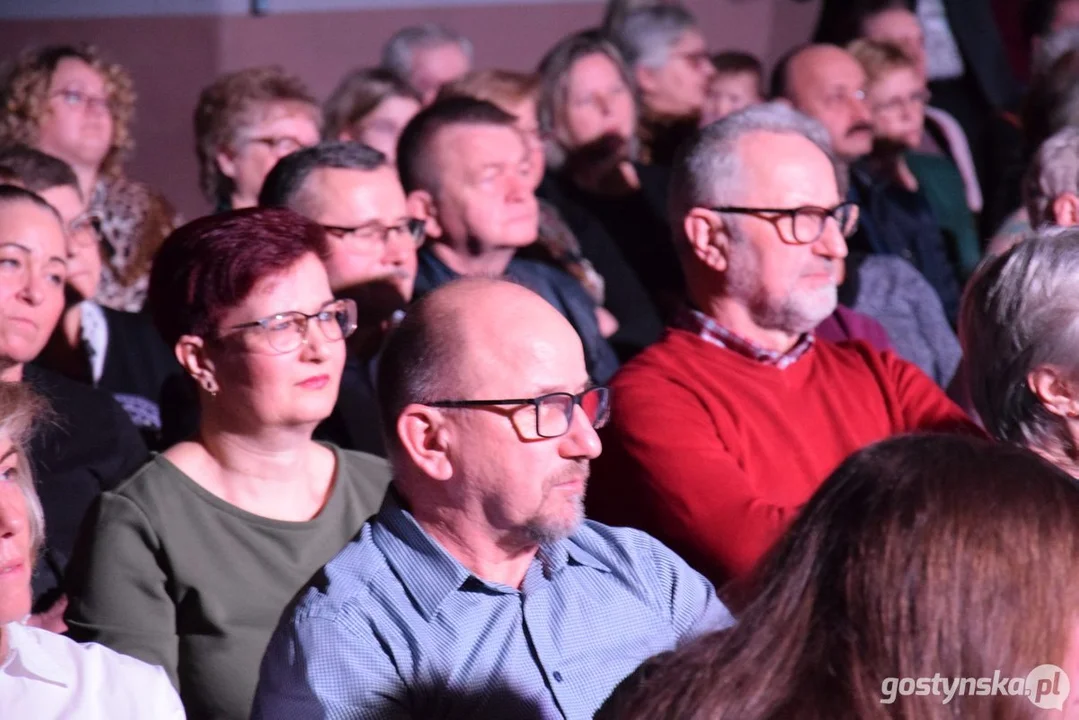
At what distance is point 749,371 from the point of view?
2703 mm

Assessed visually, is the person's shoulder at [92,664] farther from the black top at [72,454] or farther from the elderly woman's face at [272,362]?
the black top at [72,454]

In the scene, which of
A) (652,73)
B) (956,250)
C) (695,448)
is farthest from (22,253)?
(956,250)

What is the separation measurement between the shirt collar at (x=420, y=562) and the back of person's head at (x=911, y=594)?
1.71ft

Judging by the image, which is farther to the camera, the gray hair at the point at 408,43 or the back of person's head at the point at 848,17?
the back of person's head at the point at 848,17

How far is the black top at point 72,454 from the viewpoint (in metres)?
2.76

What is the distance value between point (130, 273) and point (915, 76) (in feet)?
8.91

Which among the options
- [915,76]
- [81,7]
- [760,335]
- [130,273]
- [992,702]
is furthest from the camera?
[915,76]

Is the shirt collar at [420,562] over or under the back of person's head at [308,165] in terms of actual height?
under

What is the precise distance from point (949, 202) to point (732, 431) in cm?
280

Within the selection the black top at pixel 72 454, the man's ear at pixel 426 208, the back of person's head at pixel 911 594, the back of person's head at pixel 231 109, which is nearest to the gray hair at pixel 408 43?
the back of person's head at pixel 231 109

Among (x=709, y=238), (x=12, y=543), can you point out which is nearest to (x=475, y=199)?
(x=709, y=238)

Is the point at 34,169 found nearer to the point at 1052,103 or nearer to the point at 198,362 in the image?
the point at 198,362

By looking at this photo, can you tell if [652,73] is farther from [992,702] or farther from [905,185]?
[992,702]

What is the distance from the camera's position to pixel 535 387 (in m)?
1.95
